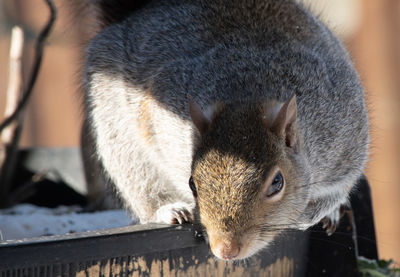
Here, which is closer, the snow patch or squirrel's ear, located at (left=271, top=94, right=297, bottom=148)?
squirrel's ear, located at (left=271, top=94, right=297, bottom=148)

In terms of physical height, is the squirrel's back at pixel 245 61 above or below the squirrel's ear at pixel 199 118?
above

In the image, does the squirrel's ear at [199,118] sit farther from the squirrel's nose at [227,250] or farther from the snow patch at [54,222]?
the snow patch at [54,222]

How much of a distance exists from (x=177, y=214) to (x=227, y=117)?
12.2 inches

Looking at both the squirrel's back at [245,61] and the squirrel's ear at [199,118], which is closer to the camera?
the squirrel's ear at [199,118]

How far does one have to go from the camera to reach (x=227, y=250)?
1353mm

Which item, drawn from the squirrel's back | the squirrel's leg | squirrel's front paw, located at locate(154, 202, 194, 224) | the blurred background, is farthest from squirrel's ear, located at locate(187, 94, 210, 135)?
the blurred background

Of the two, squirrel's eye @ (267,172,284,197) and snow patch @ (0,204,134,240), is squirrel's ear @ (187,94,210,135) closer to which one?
squirrel's eye @ (267,172,284,197)

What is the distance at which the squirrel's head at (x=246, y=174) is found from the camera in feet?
4.45

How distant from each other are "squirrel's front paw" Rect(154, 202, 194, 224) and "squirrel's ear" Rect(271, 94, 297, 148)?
30 centimetres

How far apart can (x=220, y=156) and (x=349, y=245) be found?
61cm

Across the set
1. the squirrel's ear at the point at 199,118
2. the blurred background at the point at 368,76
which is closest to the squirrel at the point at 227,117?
the squirrel's ear at the point at 199,118

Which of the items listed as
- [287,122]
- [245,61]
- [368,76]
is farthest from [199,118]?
[368,76]

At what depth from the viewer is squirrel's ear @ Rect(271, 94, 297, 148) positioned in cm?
148

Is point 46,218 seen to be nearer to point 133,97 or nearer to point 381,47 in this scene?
point 133,97
